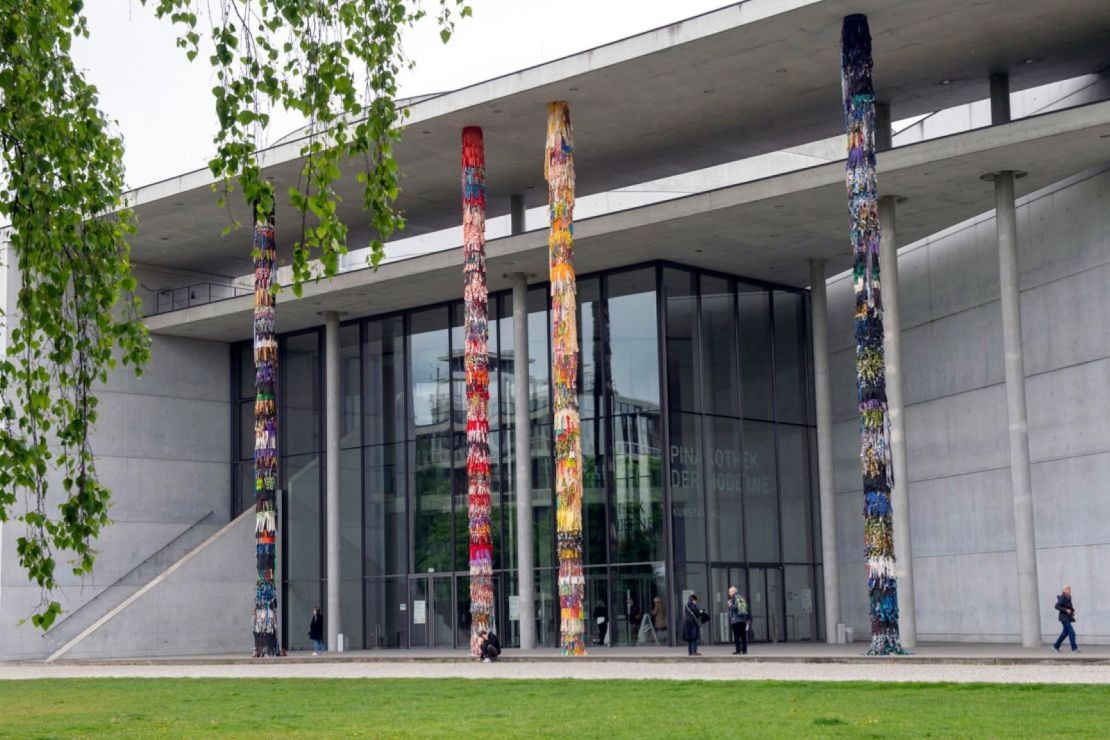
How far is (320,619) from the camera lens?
34.9 metres

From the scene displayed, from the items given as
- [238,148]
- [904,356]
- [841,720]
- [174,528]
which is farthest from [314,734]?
[174,528]

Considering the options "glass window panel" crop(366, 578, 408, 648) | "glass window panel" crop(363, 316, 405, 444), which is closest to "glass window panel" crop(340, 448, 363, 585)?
"glass window panel" crop(366, 578, 408, 648)

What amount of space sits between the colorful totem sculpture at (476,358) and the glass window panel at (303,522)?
10919 millimetres

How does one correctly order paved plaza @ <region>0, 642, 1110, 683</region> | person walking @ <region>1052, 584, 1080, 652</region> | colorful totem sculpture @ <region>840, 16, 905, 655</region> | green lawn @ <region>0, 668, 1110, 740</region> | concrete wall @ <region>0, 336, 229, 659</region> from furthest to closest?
1. concrete wall @ <region>0, 336, 229, 659</region>
2. person walking @ <region>1052, 584, 1080, 652</region>
3. colorful totem sculpture @ <region>840, 16, 905, 655</region>
4. paved plaza @ <region>0, 642, 1110, 683</region>
5. green lawn @ <region>0, 668, 1110, 740</region>

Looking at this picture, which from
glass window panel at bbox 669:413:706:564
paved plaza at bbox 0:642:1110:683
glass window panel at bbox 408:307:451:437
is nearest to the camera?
paved plaza at bbox 0:642:1110:683

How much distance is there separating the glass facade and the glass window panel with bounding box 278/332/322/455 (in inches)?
2.4

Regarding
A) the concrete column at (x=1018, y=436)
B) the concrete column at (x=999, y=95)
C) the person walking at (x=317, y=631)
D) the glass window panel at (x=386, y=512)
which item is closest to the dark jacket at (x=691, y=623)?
the concrete column at (x=1018, y=436)

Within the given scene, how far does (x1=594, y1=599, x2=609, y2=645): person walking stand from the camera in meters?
31.8

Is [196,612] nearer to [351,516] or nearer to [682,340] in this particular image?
[351,516]

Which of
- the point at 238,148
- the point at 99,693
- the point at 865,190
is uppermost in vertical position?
the point at 865,190

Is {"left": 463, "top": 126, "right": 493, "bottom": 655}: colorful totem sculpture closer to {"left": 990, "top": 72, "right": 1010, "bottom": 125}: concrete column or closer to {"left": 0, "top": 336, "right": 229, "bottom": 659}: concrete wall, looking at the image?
{"left": 990, "top": 72, "right": 1010, "bottom": 125}: concrete column

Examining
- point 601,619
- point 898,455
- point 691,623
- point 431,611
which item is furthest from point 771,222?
point 431,611

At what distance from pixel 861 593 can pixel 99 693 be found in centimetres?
1946

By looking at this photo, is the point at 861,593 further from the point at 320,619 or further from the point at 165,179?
the point at 165,179
